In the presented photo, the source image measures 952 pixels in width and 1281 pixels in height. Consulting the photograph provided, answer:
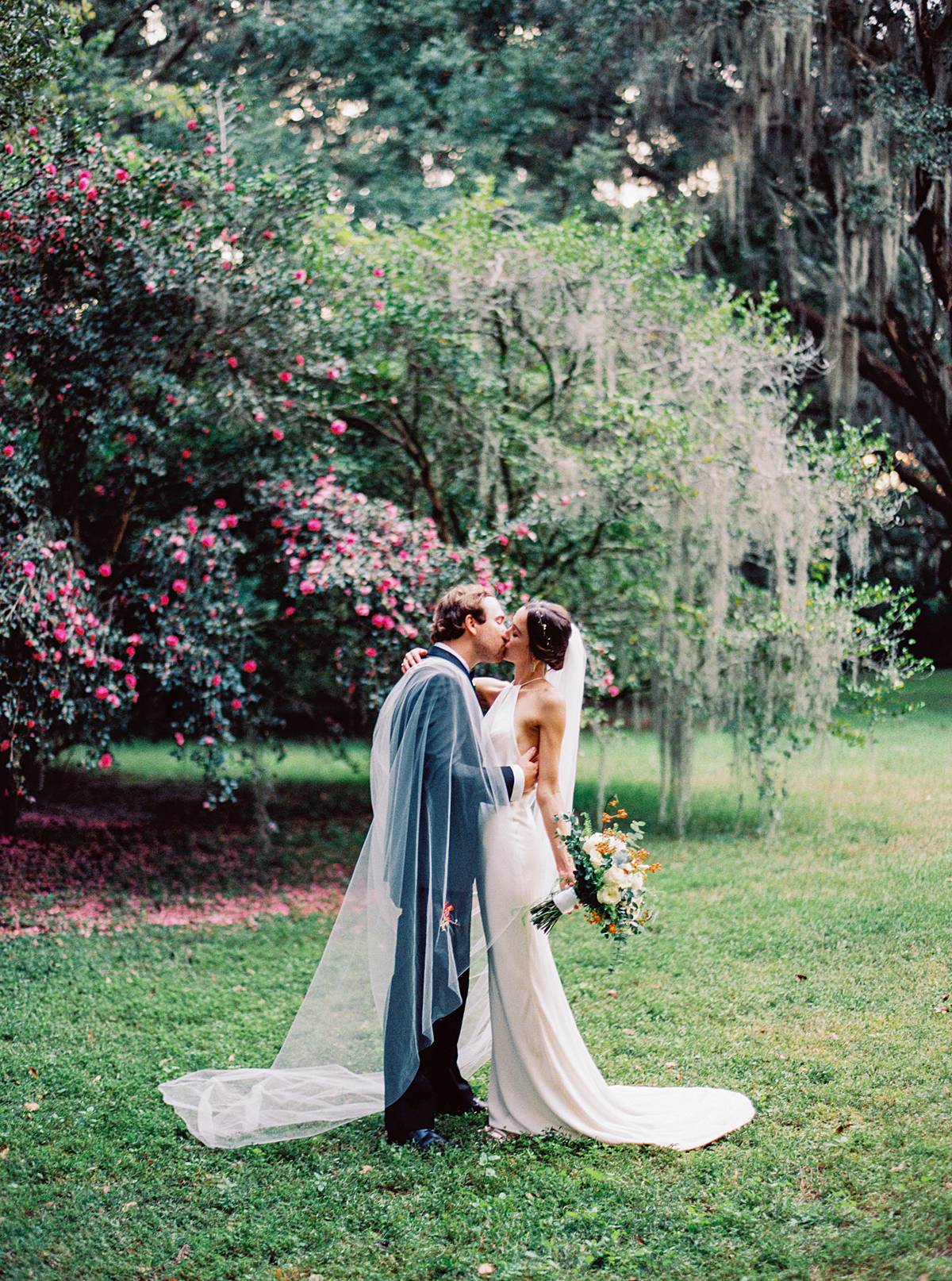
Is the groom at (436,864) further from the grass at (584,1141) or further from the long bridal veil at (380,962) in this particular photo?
the grass at (584,1141)

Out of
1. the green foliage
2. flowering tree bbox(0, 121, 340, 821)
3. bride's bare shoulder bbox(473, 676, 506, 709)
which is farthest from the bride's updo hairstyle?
the green foliage

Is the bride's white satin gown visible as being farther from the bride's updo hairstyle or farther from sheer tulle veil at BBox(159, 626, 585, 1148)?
the bride's updo hairstyle

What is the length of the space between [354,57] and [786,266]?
4978 mm

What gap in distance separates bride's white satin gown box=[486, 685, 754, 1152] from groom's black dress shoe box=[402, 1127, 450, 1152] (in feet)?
0.69

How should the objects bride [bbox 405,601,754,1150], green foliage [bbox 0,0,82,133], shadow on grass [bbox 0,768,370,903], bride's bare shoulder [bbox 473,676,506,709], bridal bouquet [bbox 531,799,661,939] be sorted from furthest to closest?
shadow on grass [bbox 0,768,370,903] < green foliage [bbox 0,0,82,133] < bride's bare shoulder [bbox 473,676,506,709] < bride [bbox 405,601,754,1150] < bridal bouquet [bbox 531,799,661,939]

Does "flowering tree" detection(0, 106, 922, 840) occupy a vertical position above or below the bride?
above

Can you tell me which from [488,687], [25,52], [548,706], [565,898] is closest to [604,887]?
[565,898]

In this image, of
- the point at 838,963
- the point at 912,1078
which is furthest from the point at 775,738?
the point at 912,1078

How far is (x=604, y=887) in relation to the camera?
3.89m

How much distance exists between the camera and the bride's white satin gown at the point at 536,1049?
4008 millimetres

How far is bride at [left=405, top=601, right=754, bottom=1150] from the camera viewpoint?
402cm

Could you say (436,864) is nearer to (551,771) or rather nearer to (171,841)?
(551,771)

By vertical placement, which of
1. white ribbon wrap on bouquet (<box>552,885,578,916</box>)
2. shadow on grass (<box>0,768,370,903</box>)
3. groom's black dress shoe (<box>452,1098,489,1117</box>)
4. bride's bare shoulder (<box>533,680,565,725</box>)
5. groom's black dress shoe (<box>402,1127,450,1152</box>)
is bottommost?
shadow on grass (<box>0,768,370,903</box>)

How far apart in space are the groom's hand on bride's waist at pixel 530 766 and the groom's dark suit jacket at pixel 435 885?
0.09m
